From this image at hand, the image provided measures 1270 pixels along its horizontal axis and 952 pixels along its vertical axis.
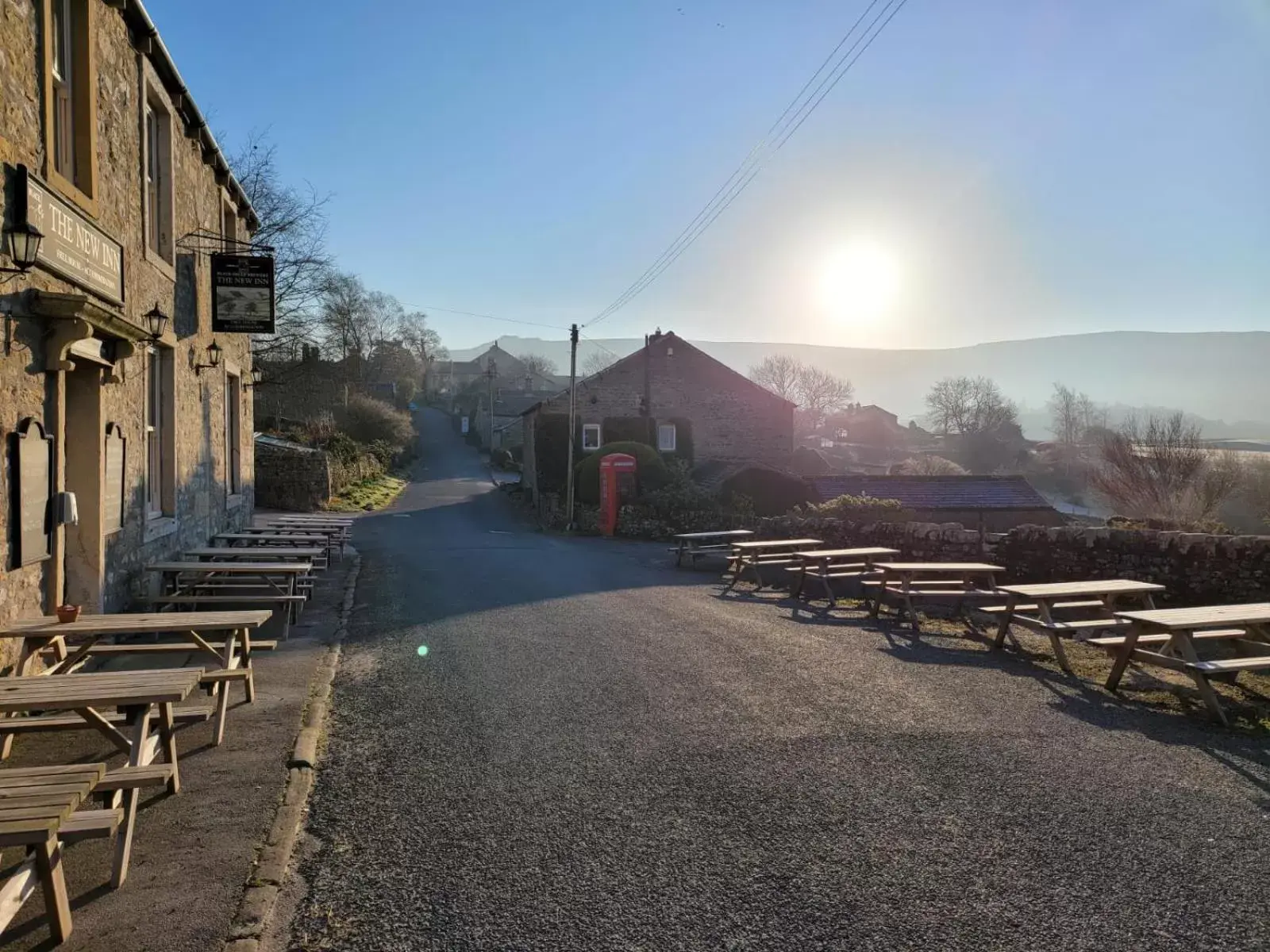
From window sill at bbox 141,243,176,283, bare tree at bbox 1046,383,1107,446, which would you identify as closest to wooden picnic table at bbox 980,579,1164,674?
window sill at bbox 141,243,176,283

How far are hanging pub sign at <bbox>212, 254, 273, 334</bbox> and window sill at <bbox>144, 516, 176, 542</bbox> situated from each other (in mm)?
2740

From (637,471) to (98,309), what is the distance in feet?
72.3

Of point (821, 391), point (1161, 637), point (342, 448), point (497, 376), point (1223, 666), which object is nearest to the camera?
point (1223, 666)

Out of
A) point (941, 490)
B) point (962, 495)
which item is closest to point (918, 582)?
point (941, 490)

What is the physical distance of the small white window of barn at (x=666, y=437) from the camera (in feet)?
122

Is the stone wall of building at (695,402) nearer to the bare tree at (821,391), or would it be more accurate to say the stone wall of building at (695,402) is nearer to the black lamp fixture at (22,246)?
the black lamp fixture at (22,246)

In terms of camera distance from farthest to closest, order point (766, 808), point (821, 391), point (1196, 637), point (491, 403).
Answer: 1. point (821, 391)
2. point (491, 403)
3. point (1196, 637)
4. point (766, 808)

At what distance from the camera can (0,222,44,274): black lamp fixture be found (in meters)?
5.76

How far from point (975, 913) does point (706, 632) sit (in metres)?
6.03

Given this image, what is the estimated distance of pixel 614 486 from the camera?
1055 inches

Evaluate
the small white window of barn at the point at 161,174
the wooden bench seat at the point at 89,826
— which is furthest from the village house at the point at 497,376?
the wooden bench seat at the point at 89,826

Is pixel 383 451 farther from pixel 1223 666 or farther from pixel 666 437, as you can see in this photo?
pixel 1223 666

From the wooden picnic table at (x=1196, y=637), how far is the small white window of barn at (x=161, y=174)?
1079 cm

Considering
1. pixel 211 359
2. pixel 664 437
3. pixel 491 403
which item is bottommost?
pixel 664 437
